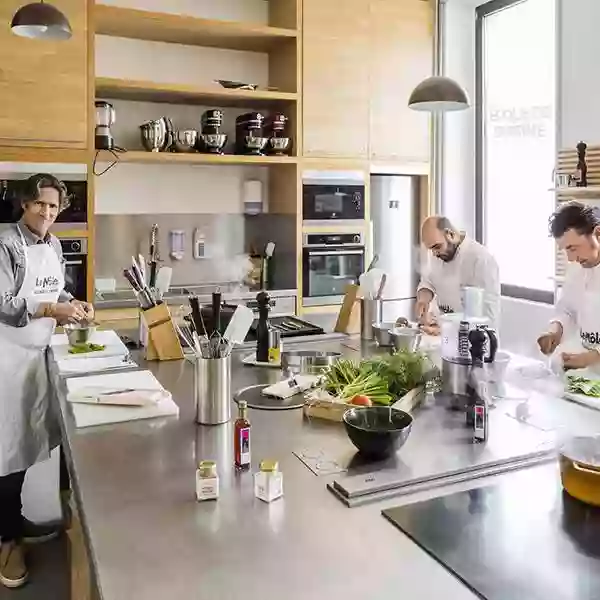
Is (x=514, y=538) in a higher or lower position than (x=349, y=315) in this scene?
lower

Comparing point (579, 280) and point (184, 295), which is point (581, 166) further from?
point (184, 295)

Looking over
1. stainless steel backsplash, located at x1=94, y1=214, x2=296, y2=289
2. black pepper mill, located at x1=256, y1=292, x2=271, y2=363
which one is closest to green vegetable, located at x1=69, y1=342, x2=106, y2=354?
black pepper mill, located at x1=256, y1=292, x2=271, y2=363

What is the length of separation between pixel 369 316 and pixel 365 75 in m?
2.39

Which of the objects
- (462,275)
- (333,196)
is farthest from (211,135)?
(462,275)

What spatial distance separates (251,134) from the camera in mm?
4324

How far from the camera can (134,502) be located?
124 cm

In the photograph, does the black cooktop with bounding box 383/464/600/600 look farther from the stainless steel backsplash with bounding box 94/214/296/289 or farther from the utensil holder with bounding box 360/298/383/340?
the stainless steel backsplash with bounding box 94/214/296/289

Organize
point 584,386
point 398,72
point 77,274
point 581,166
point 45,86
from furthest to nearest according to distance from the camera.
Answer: point 398,72 → point 77,274 → point 45,86 → point 581,166 → point 584,386

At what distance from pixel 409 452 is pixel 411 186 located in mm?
3646

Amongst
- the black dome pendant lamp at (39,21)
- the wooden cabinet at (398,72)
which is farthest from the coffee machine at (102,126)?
the wooden cabinet at (398,72)

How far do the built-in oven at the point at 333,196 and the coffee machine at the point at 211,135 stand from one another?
57 cm

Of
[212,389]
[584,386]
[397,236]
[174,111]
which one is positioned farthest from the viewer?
[397,236]

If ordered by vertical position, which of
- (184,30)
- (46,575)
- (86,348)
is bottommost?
(46,575)

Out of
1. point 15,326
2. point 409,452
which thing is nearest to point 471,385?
point 409,452
